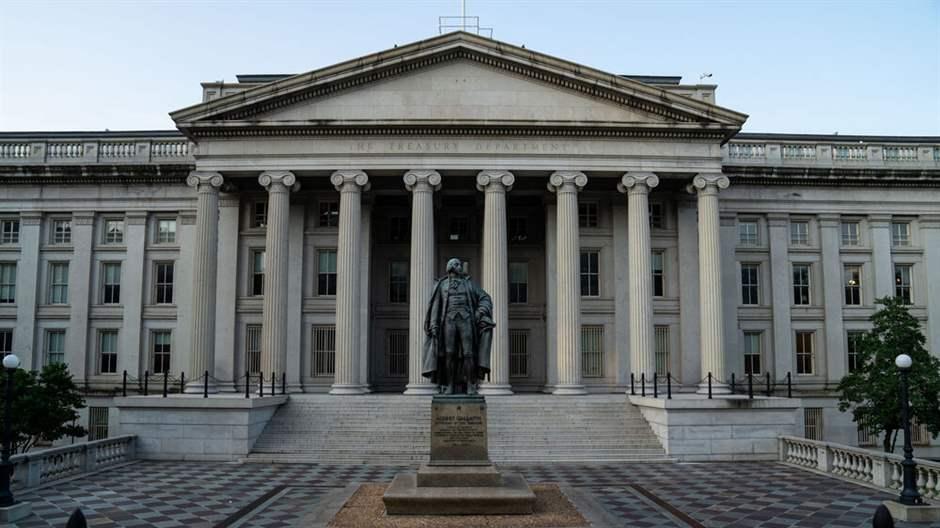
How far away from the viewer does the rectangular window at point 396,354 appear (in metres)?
36.3

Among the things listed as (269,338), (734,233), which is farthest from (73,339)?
(734,233)

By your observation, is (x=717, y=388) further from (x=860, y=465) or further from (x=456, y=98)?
(x=456, y=98)

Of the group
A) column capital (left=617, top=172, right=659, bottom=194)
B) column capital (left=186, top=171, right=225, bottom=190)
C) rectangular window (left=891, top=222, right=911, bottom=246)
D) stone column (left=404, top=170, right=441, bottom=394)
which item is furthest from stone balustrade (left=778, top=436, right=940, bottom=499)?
column capital (left=186, top=171, right=225, bottom=190)

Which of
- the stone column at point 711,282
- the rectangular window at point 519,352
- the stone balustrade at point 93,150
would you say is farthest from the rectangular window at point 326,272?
the stone column at point 711,282

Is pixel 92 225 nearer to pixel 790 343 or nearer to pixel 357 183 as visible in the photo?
pixel 357 183

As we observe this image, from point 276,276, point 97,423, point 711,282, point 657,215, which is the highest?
point 657,215

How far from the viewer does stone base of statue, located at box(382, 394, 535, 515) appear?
1379 centimetres

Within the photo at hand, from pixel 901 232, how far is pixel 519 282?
18953 mm

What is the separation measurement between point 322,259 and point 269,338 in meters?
5.93

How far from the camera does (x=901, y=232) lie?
38500mm

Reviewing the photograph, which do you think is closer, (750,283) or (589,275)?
(589,275)

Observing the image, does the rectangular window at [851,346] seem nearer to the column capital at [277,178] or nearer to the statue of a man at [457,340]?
the column capital at [277,178]

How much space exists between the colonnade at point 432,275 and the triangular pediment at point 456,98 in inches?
84.7

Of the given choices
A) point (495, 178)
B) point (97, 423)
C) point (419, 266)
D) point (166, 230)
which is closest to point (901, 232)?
point (495, 178)
